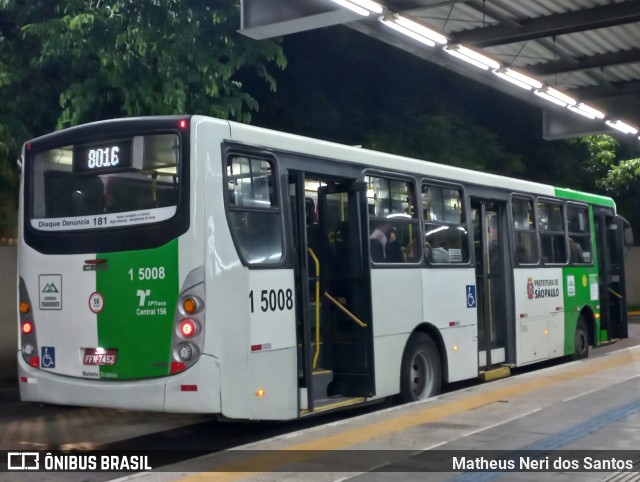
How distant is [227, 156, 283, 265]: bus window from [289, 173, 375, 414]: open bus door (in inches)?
40.5

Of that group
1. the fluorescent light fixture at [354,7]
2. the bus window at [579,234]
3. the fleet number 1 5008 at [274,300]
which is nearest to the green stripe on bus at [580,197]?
the bus window at [579,234]

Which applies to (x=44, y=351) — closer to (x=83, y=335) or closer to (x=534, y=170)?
(x=83, y=335)

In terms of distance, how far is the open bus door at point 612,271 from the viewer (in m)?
17.8

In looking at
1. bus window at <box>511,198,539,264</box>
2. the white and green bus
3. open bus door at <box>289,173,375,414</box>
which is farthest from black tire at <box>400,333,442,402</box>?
bus window at <box>511,198,539,264</box>

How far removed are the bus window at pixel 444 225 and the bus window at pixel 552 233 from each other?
2770mm

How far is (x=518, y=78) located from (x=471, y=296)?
3.76 metres

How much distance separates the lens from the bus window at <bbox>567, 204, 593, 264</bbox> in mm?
16219

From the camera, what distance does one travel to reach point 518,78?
47.1 ft

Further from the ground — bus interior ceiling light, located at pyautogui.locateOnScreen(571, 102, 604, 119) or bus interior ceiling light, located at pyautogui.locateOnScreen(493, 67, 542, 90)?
bus interior ceiling light, located at pyautogui.locateOnScreen(493, 67, 542, 90)

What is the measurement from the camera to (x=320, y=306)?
10.3 metres

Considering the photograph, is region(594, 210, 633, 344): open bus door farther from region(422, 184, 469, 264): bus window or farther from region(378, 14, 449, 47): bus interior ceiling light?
region(378, 14, 449, 47): bus interior ceiling light

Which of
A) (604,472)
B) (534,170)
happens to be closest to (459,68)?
(604,472)

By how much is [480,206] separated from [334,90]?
6454 mm

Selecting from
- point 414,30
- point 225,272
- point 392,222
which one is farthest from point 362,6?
point 225,272
